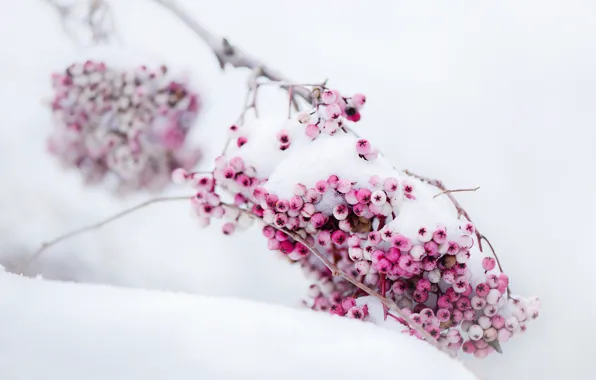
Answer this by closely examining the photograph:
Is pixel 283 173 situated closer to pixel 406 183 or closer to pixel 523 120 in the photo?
pixel 406 183

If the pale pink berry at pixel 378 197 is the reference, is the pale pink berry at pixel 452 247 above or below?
below

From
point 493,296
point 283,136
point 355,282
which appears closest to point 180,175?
point 283,136

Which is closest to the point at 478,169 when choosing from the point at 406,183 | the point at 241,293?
the point at 406,183

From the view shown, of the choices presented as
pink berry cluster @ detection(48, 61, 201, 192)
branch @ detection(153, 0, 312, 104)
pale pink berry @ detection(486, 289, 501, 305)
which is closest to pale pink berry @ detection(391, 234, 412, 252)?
pale pink berry @ detection(486, 289, 501, 305)

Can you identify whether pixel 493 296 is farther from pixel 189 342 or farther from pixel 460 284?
pixel 189 342

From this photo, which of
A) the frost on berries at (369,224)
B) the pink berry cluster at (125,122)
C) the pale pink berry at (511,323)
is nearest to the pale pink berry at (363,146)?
the frost on berries at (369,224)

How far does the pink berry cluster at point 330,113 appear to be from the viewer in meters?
0.53

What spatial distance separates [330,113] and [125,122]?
326 mm

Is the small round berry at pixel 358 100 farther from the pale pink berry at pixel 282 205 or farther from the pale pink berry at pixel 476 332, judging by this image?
the pale pink berry at pixel 476 332

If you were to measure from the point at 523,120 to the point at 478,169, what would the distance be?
0.08 meters

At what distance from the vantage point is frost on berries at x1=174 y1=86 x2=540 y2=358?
483 millimetres

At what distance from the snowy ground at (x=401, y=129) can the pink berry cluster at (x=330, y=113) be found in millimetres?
179

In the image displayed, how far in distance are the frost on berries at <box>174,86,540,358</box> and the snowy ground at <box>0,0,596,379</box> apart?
94mm

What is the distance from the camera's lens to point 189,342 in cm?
40
